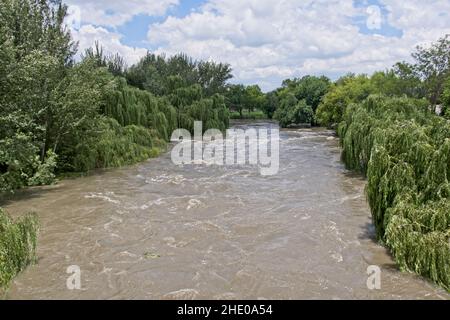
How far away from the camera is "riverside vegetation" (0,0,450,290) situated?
26.5ft

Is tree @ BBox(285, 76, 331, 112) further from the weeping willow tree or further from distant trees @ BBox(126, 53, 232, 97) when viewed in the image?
the weeping willow tree

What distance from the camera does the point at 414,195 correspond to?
8.80 meters

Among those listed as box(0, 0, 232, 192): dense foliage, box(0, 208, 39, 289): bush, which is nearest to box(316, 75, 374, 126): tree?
box(0, 0, 232, 192): dense foliage

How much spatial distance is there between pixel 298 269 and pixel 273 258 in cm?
79

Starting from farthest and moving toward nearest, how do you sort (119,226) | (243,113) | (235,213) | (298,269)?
(243,113), (235,213), (119,226), (298,269)

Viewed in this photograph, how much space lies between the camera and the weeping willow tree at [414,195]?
7.64 meters

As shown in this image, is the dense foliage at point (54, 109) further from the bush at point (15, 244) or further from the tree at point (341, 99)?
the tree at point (341, 99)

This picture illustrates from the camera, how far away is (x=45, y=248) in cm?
990

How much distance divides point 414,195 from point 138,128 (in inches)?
769

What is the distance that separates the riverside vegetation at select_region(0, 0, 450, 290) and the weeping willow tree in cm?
2

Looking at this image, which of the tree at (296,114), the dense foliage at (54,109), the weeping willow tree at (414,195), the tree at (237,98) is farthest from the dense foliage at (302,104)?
the weeping willow tree at (414,195)

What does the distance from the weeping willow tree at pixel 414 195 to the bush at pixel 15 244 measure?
7210 mm

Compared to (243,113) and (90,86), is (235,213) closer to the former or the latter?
(90,86)
